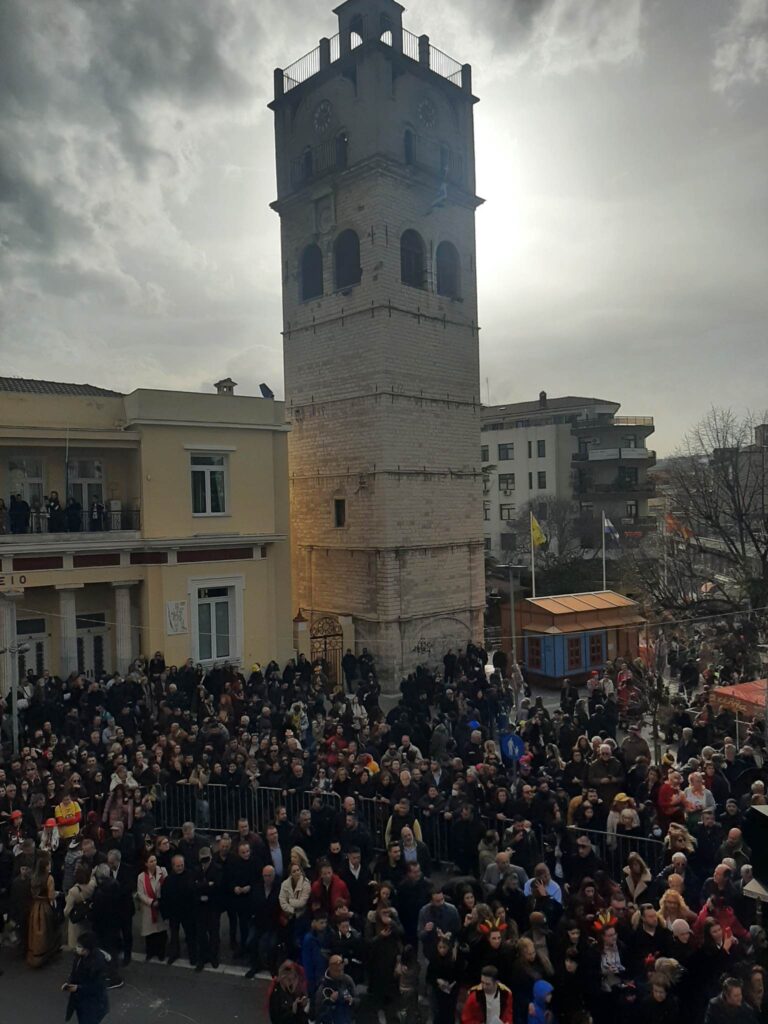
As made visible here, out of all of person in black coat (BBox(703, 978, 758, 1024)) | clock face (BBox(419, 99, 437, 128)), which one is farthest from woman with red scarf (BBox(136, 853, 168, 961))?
clock face (BBox(419, 99, 437, 128))

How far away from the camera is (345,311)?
2694 cm

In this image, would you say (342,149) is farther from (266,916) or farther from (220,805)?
(266,916)

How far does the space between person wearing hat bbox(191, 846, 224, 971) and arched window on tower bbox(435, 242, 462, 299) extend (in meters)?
22.7

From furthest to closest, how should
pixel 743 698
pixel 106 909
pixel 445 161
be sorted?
pixel 445 161 < pixel 743 698 < pixel 106 909

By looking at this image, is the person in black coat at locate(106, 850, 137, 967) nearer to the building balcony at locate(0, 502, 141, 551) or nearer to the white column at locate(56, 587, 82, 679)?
the white column at locate(56, 587, 82, 679)

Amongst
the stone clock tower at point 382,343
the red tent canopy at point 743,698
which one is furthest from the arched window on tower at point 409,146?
the red tent canopy at point 743,698

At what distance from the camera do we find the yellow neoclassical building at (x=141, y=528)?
849 inches

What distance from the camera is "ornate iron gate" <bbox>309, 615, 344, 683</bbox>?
26.4 metres

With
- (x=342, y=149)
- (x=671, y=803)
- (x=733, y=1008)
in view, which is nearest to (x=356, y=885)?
(x=733, y=1008)

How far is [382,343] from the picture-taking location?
84.7 ft

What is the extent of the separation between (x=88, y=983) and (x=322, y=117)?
27.2m

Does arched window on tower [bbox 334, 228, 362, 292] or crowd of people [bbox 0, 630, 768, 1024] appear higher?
arched window on tower [bbox 334, 228, 362, 292]

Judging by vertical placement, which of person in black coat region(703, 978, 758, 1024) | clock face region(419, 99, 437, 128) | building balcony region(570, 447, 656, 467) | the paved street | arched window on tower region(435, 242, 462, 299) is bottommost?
the paved street

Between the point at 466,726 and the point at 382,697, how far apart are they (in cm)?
973
